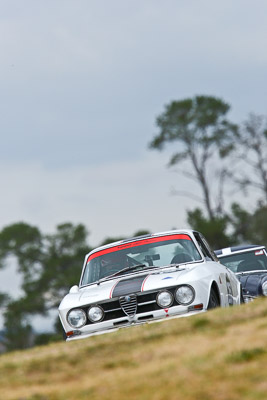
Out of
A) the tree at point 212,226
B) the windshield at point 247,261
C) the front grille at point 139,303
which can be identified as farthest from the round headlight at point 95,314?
the tree at point 212,226

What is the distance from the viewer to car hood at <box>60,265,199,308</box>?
10.7 metres

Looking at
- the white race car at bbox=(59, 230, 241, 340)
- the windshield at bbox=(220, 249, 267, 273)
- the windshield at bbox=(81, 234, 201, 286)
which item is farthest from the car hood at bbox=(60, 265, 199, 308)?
the windshield at bbox=(220, 249, 267, 273)

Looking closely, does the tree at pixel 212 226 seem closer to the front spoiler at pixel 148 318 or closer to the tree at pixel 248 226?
the tree at pixel 248 226

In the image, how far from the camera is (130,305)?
10.6 m

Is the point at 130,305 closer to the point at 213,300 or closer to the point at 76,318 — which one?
the point at 76,318

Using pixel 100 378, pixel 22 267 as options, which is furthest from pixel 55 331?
pixel 100 378

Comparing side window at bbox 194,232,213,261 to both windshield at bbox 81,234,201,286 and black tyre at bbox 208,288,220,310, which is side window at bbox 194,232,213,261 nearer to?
windshield at bbox 81,234,201,286

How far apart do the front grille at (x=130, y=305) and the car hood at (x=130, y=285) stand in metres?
0.07

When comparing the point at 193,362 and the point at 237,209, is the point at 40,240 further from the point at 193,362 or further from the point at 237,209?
the point at 193,362

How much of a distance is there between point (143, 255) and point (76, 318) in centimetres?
178

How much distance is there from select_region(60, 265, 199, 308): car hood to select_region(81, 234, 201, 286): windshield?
0.49m

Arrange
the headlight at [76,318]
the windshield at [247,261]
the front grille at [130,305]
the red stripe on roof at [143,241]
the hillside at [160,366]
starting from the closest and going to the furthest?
the hillside at [160,366] → the front grille at [130,305] → the headlight at [76,318] → the red stripe on roof at [143,241] → the windshield at [247,261]

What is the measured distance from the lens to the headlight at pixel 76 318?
10828 millimetres

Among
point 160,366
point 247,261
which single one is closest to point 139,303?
point 160,366
